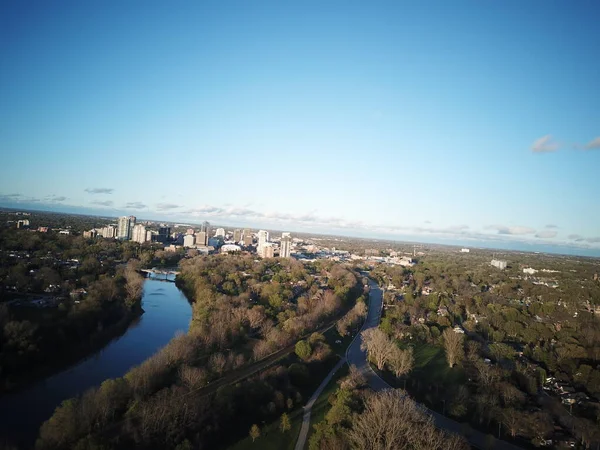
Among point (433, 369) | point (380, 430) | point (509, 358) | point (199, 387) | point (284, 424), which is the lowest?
point (433, 369)

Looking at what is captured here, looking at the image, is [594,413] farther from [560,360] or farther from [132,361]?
[132,361]

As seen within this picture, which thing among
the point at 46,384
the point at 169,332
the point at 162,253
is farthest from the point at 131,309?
the point at 162,253

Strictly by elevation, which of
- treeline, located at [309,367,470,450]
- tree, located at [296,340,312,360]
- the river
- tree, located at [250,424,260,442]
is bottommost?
the river

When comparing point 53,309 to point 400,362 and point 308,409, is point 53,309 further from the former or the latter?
point 400,362

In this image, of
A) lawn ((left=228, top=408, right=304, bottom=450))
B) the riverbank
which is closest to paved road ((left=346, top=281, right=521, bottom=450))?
lawn ((left=228, top=408, right=304, bottom=450))

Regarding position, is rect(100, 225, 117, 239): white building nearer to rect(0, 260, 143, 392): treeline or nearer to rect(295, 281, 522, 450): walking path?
rect(0, 260, 143, 392): treeline

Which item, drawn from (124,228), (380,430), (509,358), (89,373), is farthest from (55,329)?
(124,228)

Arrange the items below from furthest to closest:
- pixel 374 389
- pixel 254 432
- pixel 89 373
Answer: pixel 89 373, pixel 374 389, pixel 254 432

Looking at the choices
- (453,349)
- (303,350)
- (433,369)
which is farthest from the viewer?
(453,349)
